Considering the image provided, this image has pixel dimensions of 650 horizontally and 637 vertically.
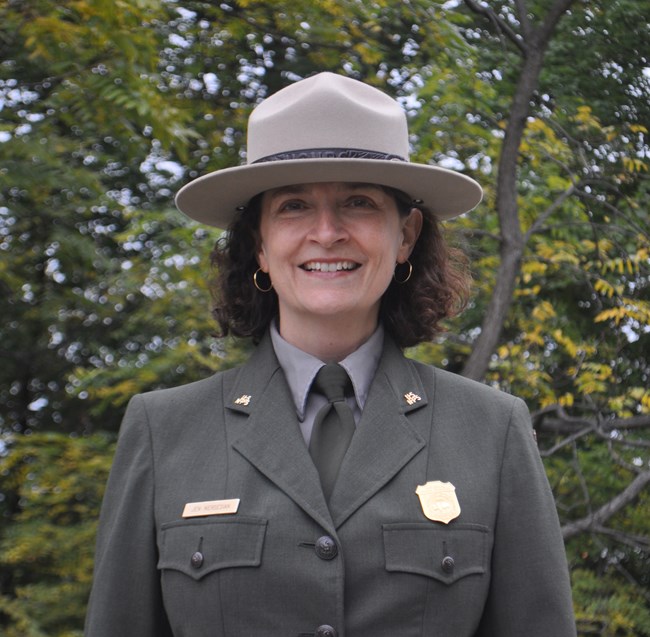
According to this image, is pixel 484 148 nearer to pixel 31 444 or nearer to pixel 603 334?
pixel 603 334

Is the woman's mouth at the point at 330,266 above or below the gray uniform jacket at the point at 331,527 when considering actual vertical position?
above

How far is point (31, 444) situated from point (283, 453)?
4.14 metres

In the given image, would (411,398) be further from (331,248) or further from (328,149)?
(328,149)

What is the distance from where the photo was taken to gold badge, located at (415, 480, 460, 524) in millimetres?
1963

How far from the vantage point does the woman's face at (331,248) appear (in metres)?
2.05

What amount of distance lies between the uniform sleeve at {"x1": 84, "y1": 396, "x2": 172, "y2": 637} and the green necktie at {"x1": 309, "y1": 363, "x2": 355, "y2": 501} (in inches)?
13.5

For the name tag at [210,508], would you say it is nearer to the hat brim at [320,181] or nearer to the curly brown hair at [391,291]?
the curly brown hair at [391,291]

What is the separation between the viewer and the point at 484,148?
5254 mm

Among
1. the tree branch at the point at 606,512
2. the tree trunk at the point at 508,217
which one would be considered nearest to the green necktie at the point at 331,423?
the tree trunk at the point at 508,217

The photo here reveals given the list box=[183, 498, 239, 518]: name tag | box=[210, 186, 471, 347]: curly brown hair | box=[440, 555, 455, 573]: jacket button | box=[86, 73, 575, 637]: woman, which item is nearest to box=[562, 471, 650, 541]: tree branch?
box=[210, 186, 471, 347]: curly brown hair

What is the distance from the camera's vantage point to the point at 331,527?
192 centimetres

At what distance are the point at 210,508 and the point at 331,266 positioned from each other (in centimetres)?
53

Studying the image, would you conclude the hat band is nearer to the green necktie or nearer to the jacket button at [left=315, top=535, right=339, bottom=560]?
the green necktie

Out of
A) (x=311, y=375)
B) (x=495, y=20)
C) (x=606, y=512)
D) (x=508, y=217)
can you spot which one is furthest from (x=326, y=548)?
(x=495, y=20)
